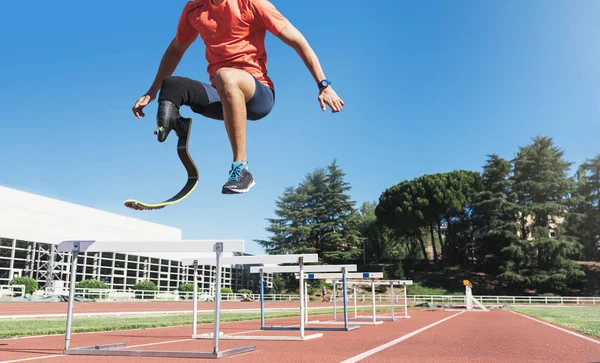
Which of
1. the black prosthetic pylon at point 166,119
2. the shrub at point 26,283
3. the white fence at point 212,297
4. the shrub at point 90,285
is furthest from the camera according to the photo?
the shrub at point 90,285

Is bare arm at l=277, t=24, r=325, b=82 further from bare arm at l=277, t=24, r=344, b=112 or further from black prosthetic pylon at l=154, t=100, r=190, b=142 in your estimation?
black prosthetic pylon at l=154, t=100, r=190, b=142

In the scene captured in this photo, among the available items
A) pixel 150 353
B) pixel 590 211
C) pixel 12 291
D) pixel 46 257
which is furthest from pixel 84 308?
pixel 590 211

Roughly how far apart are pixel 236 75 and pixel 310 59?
0.37 m

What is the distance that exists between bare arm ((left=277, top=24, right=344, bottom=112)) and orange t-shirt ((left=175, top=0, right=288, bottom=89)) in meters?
0.04

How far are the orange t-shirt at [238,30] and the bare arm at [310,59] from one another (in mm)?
43

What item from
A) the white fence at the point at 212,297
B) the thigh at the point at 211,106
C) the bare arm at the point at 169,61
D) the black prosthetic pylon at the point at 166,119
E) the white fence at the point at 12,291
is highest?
the bare arm at the point at 169,61

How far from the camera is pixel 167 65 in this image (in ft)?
8.73

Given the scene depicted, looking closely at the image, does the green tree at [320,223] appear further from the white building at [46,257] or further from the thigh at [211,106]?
the thigh at [211,106]

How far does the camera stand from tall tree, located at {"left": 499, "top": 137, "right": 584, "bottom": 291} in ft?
165

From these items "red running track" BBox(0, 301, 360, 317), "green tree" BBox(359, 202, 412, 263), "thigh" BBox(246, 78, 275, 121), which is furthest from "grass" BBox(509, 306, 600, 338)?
"green tree" BBox(359, 202, 412, 263)

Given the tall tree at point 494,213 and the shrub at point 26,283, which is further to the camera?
the tall tree at point 494,213

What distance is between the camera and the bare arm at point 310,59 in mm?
2301

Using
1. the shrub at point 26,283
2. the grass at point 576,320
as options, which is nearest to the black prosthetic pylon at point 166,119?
the grass at point 576,320

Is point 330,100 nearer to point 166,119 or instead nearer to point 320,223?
point 166,119
